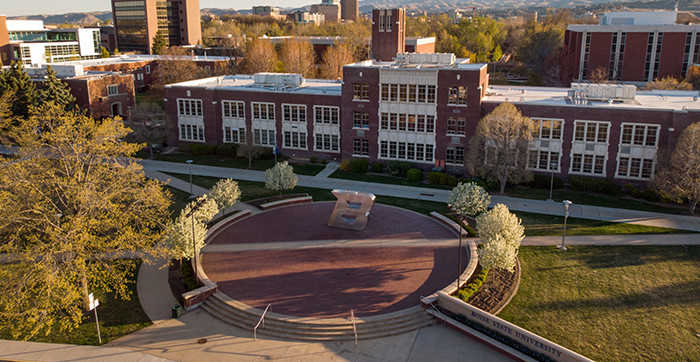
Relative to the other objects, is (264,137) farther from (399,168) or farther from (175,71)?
(175,71)

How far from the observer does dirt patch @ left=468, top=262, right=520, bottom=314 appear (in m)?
26.8

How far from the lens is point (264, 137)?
58.4 m

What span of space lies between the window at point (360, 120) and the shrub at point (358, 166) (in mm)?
3793

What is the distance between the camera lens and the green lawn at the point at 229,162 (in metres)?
53.4

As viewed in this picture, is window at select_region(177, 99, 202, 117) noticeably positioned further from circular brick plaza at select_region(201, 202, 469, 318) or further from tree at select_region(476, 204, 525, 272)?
tree at select_region(476, 204, 525, 272)

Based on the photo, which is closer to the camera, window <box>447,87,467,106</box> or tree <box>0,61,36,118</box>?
window <box>447,87,467,106</box>

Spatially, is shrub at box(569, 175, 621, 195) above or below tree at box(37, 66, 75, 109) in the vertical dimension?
below

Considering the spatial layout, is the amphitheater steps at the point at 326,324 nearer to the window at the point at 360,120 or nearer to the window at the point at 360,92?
the window at the point at 360,120

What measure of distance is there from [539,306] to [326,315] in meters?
10.7

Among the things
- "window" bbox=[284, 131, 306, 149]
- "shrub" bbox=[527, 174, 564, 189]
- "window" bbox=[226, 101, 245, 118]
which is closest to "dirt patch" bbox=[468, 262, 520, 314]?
"shrub" bbox=[527, 174, 564, 189]

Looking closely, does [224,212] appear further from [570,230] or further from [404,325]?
[570,230]

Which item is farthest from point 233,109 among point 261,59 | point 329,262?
point 261,59

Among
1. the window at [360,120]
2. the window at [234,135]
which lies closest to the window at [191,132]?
the window at [234,135]

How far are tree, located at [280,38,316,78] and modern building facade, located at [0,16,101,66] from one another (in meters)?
54.7
